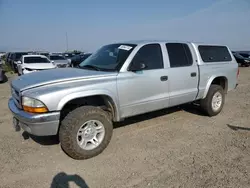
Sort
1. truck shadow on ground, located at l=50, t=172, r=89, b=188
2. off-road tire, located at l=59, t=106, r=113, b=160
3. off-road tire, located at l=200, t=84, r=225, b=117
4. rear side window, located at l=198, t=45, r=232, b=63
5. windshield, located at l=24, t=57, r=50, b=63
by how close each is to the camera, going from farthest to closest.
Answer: windshield, located at l=24, t=57, r=50, b=63, off-road tire, located at l=200, t=84, r=225, b=117, rear side window, located at l=198, t=45, r=232, b=63, off-road tire, located at l=59, t=106, r=113, b=160, truck shadow on ground, located at l=50, t=172, r=89, b=188

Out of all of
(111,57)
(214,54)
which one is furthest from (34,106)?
(214,54)

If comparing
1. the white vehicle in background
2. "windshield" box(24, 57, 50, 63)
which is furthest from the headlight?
"windshield" box(24, 57, 50, 63)

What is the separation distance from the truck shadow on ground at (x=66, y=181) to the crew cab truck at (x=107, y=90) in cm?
39

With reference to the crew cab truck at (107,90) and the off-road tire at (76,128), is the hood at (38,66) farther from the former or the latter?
the off-road tire at (76,128)

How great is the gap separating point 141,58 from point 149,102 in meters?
0.84

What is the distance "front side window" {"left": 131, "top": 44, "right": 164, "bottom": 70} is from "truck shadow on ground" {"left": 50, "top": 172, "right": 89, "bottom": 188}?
2.19 m

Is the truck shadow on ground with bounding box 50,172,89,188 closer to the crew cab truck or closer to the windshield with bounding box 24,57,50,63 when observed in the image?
the crew cab truck

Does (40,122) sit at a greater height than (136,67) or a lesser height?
lesser

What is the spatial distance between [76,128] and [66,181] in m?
0.75

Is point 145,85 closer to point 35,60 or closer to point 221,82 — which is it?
point 221,82

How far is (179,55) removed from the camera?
190 inches

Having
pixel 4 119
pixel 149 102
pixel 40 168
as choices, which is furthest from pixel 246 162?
pixel 4 119

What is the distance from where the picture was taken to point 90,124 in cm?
357

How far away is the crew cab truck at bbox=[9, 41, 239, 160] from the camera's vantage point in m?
3.22
